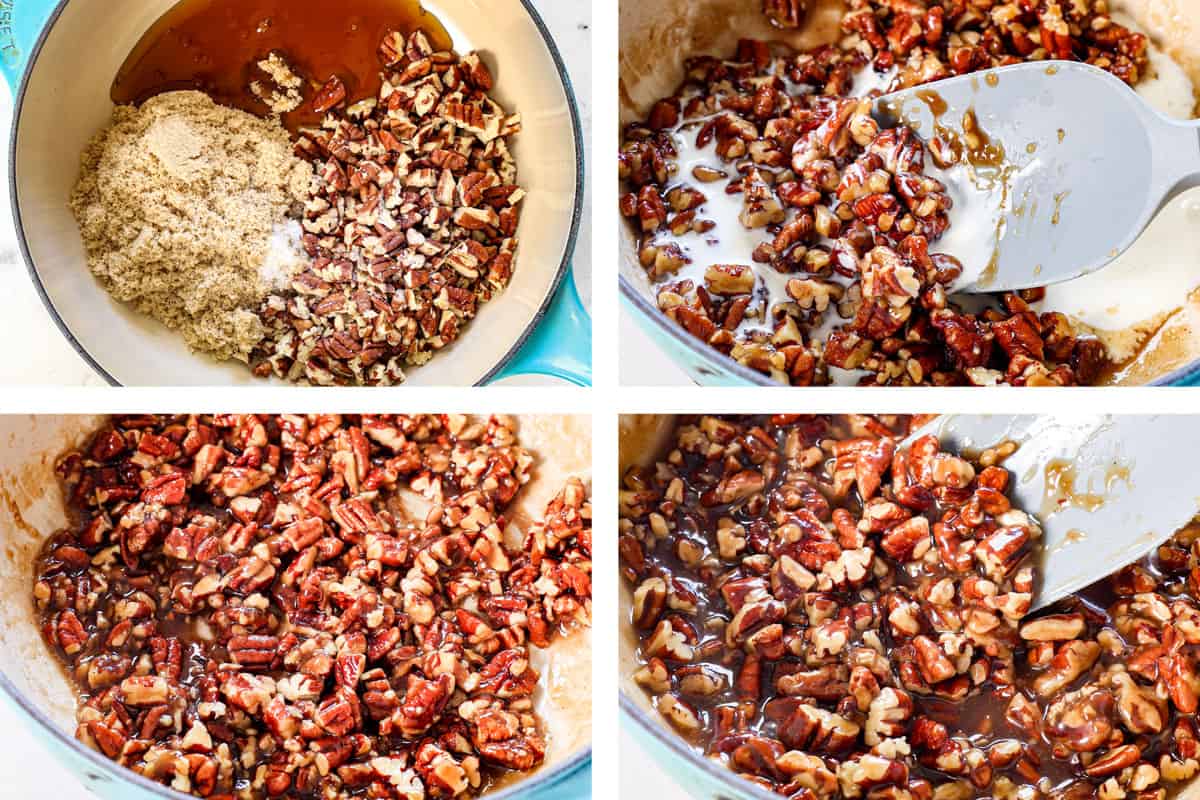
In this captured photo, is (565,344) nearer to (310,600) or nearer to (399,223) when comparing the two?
(399,223)

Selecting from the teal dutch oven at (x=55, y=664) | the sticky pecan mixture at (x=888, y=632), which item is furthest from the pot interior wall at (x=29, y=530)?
the sticky pecan mixture at (x=888, y=632)

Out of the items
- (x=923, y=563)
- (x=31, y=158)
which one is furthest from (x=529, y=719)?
(x=31, y=158)

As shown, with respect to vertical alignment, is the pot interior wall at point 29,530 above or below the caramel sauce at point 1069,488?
below

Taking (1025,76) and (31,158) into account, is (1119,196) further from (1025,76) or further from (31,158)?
(31,158)

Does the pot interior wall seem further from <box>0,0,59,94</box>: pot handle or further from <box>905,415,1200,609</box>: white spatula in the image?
<box>905,415,1200,609</box>: white spatula

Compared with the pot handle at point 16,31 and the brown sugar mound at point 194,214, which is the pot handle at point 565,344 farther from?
the pot handle at point 16,31

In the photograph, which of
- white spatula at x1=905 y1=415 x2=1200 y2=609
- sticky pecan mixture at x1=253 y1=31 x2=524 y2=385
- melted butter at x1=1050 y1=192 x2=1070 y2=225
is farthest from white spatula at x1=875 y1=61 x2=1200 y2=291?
sticky pecan mixture at x1=253 y1=31 x2=524 y2=385

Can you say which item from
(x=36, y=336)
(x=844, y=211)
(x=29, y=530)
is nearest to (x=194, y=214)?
(x=36, y=336)
